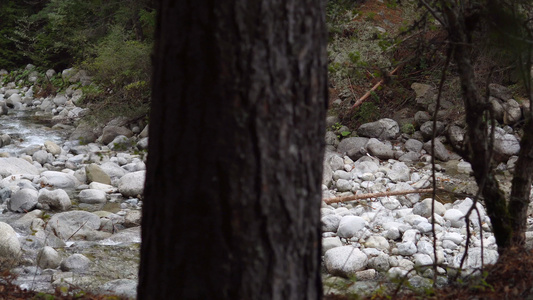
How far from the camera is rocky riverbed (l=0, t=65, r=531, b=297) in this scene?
489 centimetres

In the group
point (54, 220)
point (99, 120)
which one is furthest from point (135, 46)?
point (54, 220)

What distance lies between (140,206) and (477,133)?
16.5 ft

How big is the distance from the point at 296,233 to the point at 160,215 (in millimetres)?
397

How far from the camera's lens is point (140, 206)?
693 centimetres

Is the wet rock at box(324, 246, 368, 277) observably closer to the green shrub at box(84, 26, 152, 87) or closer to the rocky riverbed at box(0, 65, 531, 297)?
the rocky riverbed at box(0, 65, 531, 297)

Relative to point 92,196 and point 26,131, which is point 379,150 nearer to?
point 92,196

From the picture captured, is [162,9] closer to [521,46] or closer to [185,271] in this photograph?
[185,271]

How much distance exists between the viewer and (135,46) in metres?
11.6

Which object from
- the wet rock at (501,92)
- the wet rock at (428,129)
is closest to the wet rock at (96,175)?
the wet rock at (428,129)

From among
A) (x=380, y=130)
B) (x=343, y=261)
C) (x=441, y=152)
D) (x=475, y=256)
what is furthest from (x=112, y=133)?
(x=475, y=256)

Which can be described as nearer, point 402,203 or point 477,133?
point 477,133

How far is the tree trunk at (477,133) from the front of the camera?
271 centimetres

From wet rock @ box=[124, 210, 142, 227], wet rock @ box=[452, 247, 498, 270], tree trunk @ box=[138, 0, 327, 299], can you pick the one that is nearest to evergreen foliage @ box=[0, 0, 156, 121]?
wet rock @ box=[124, 210, 142, 227]

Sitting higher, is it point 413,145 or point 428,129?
point 428,129
